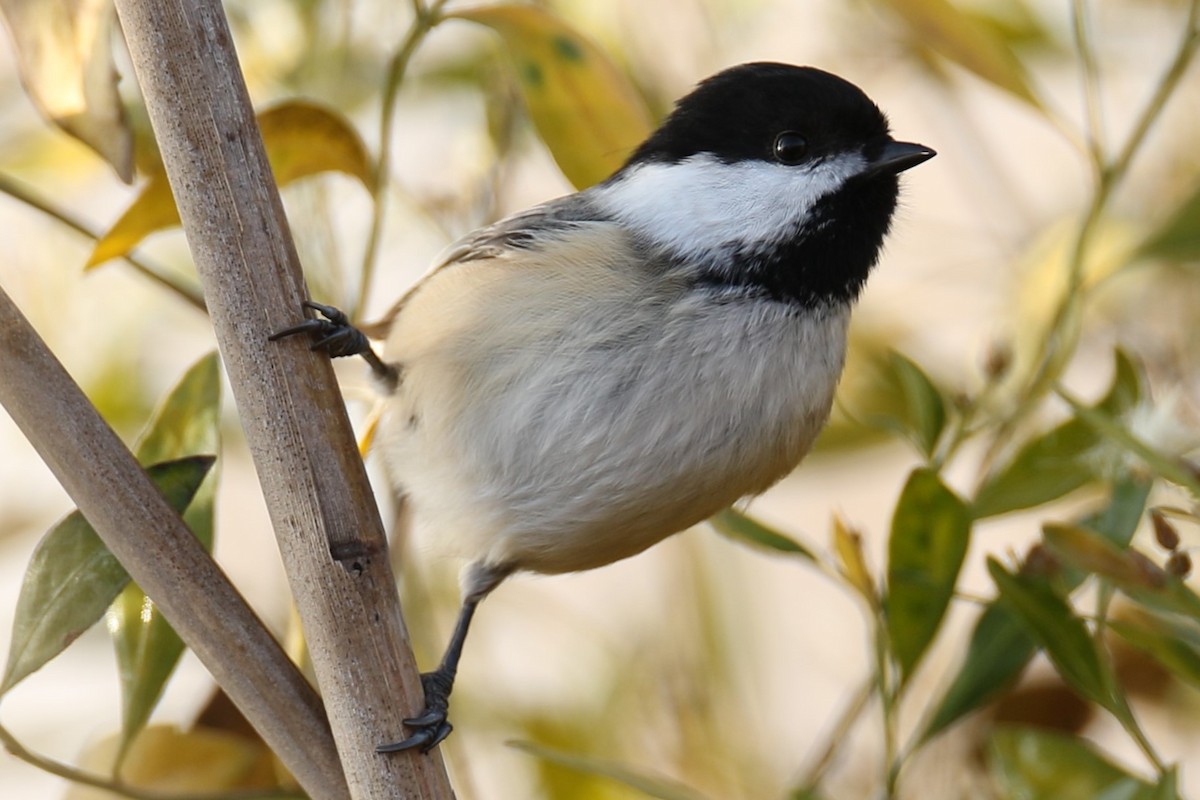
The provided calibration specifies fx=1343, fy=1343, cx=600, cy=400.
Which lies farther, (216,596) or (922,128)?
(922,128)

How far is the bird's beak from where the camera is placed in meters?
0.98

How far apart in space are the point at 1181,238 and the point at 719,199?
0.31m

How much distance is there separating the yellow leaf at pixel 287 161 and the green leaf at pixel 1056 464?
1.43 feet

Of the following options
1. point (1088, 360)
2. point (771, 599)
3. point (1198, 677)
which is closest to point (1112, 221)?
point (1088, 360)

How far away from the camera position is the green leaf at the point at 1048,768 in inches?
30.4

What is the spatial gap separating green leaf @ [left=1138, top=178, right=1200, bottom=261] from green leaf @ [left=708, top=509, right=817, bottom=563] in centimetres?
31

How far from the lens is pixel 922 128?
6.22 feet

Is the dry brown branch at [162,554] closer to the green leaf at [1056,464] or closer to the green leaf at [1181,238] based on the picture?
the green leaf at [1056,464]

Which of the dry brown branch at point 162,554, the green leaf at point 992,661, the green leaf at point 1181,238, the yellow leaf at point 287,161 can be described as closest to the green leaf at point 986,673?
A: the green leaf at point 992,661

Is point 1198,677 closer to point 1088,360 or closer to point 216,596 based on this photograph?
point 216,596

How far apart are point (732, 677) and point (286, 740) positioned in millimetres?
641

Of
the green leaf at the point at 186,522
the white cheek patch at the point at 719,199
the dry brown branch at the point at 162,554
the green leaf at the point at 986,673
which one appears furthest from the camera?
the white cheek patch at the point at 719,199

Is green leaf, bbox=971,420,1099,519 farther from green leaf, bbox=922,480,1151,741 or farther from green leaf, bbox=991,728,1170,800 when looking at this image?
green leaf, bbox=991,728,1170,800

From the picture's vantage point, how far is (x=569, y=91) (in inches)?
34.4
